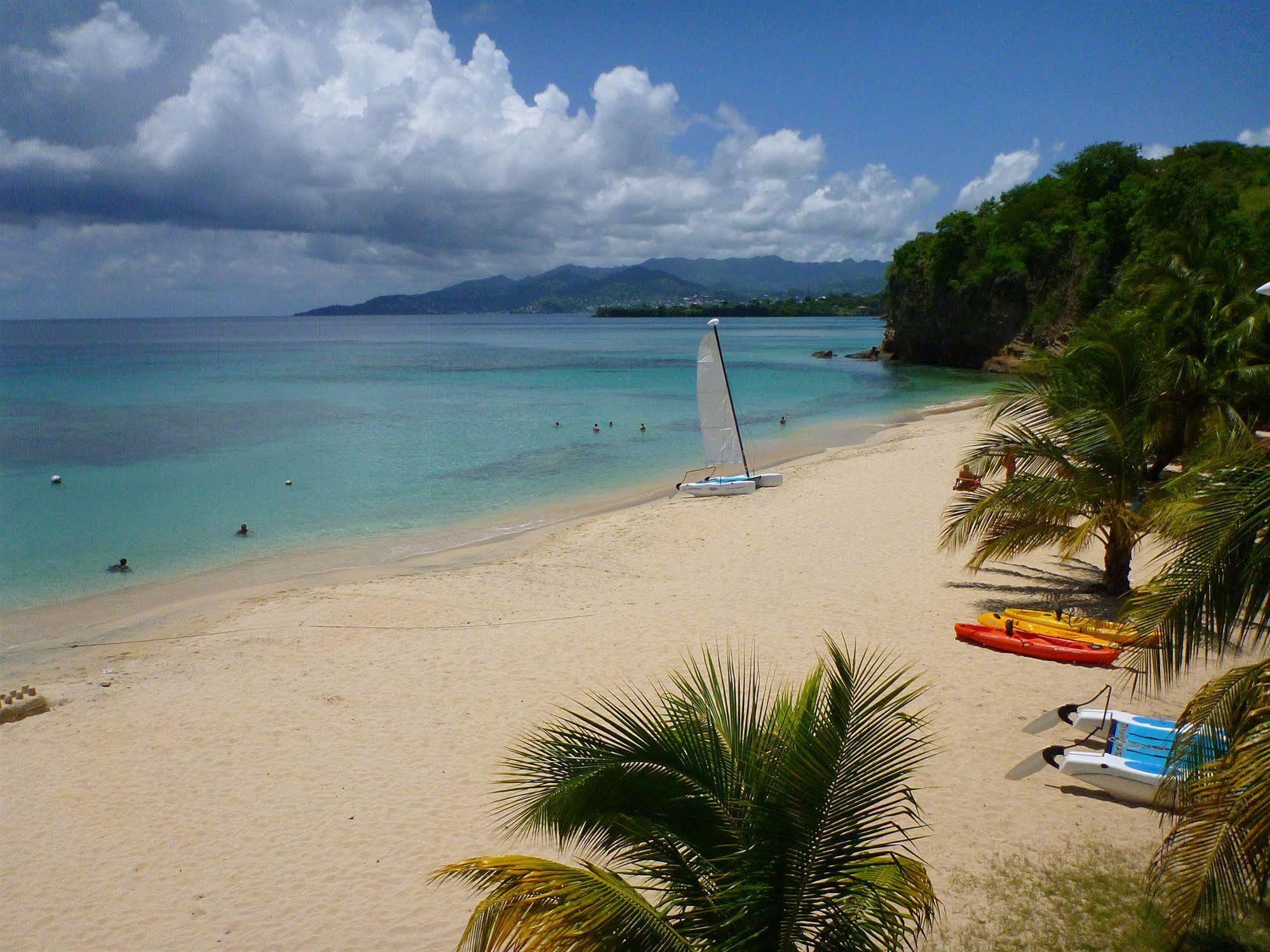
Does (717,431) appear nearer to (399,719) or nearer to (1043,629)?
(1043,629)

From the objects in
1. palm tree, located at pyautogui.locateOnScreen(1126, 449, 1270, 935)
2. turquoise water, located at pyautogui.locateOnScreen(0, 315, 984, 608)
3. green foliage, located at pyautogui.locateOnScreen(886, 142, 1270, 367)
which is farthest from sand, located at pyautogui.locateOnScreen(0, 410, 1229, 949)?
green foliage, located at pyautogui.locateOnScreen(886, 142, 1270, 367)

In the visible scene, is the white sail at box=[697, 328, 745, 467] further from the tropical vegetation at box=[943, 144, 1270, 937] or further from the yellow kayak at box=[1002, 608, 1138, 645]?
the yellow kayak at box=[1002, 608, 1138, 645]

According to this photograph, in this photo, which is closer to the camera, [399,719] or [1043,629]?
[399,719]

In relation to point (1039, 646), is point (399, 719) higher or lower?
lower

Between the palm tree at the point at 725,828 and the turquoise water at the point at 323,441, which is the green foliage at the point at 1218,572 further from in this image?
the turquoise water at the point at 323,441

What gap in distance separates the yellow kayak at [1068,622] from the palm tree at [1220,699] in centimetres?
542

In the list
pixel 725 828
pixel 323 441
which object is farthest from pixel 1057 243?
pixel 725 828

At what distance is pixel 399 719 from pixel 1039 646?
742 centimetres

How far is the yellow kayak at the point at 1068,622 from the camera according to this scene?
9.67 m

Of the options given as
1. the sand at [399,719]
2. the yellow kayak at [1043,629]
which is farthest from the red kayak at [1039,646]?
the sand at [399,719]

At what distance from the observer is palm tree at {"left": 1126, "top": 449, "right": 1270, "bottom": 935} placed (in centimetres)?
392

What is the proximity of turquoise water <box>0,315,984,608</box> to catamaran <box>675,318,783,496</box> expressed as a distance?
2.92 metres

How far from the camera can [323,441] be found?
35.0 m

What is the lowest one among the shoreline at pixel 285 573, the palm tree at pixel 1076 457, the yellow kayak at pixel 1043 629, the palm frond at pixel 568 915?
the shoreline at pixel 285 573
